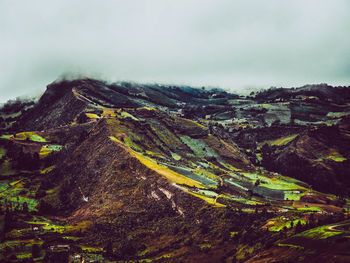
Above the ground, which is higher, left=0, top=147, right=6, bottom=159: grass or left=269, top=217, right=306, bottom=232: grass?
left=0, top=147, right=6, bottom=159: grass

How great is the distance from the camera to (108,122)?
515 feet

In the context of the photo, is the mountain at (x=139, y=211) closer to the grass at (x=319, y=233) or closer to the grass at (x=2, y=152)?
the grass at (x=319, y=233)

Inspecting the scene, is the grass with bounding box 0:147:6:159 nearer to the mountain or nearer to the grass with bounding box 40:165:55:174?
the mountain

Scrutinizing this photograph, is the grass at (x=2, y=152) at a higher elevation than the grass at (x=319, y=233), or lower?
higher

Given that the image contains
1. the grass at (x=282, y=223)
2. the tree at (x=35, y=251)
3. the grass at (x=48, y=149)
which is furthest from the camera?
the grass at (x=48, y=149)

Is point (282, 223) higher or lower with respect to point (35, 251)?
higher

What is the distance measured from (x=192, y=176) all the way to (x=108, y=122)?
52.8m

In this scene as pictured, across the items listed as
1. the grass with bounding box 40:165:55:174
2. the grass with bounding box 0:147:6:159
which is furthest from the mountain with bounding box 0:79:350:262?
the grass with bounding box 0:147:6:159

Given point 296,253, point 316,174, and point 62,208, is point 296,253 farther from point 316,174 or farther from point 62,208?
point 316,174

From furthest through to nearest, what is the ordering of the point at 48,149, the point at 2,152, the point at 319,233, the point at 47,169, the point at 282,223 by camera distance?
the point at 48,149 < the point at 2,152 < the point at 47,169 < the point at 282,223 < the point at 319,233

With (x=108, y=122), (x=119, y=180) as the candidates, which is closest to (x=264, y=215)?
(x=119, y=180)

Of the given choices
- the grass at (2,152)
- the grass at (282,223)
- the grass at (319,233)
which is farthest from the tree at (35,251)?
the grass at (2,152)

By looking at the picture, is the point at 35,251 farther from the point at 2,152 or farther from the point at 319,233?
the point at 2,152

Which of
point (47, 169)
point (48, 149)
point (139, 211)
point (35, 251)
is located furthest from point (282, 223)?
point (48, 149)
